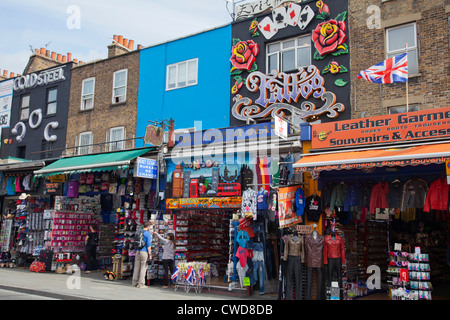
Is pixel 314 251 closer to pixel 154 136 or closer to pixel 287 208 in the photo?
pixel 287 208

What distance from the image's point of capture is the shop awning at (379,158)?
9.88 m

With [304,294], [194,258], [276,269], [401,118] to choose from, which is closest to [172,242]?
[194,258]

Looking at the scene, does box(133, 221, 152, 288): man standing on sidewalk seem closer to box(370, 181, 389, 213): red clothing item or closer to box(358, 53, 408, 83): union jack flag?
box(370, 181, 389, 213): red clothing item

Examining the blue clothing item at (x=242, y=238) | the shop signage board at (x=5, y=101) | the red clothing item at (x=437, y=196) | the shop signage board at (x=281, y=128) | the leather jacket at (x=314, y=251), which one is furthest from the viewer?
the shop signage board at (x=5, y=101)

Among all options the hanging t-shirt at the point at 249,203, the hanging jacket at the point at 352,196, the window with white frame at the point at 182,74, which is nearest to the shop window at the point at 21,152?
the window with white frame at the point at 182,74

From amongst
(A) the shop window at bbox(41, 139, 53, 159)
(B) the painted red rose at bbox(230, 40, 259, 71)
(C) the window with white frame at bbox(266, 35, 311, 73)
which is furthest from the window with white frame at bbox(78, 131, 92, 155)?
(C) the window with white frame at bbox(266, 35, 311, 73)

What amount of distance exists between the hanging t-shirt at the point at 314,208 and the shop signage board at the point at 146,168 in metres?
6.01

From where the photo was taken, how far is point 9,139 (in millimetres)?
25859

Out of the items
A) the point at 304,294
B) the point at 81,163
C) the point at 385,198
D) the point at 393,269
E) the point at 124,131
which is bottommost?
the point at 304,294

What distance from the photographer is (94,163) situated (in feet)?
55.1

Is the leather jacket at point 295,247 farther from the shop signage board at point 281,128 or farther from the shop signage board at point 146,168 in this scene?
the shop signage board at point 146,168

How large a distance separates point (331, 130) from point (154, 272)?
761 centimetres

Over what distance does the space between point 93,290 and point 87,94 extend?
13039 millimetres
